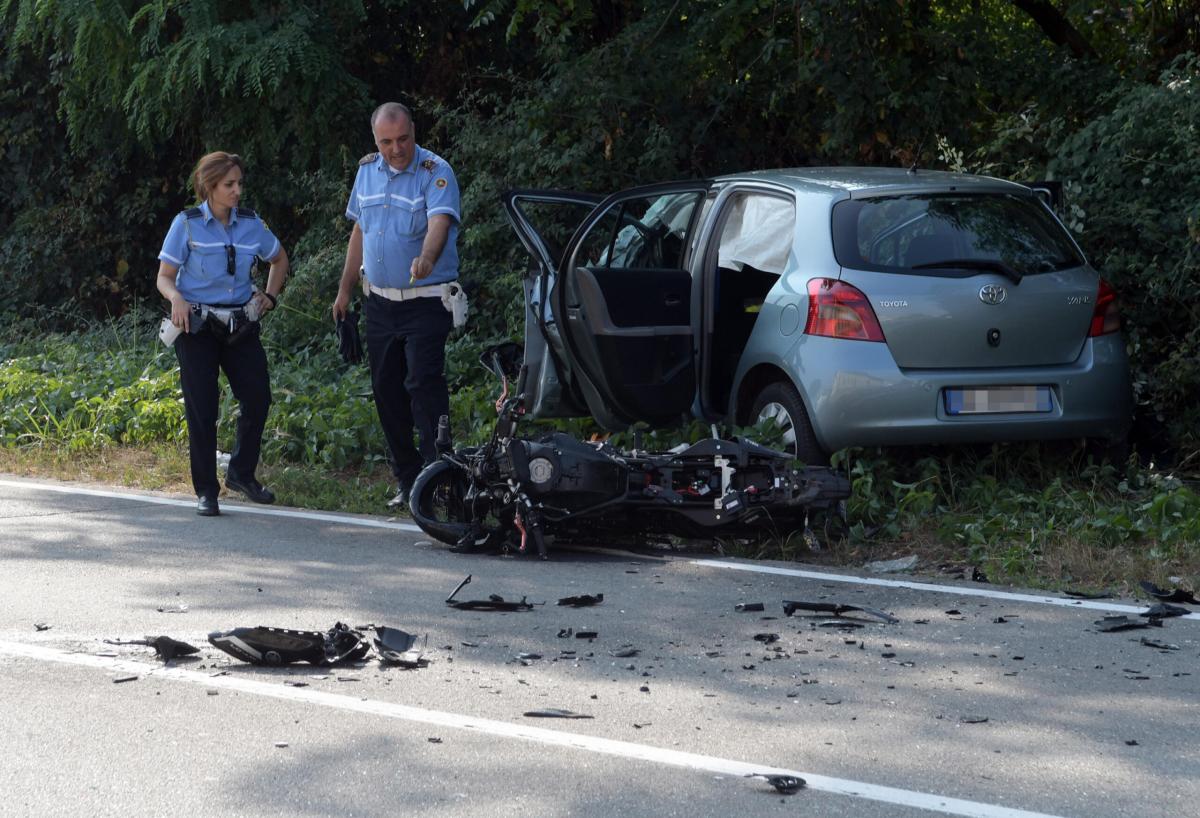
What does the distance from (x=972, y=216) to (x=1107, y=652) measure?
3180 millimetres

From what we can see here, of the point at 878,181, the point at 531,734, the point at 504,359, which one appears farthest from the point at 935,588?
the point at 504,359

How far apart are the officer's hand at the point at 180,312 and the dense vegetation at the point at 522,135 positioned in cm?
176

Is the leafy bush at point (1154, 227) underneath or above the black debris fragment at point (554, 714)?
above

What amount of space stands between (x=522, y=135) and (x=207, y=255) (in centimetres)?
477

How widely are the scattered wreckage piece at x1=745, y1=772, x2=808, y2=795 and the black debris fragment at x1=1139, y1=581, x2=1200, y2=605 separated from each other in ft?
9.15

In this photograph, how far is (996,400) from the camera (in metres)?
8.09

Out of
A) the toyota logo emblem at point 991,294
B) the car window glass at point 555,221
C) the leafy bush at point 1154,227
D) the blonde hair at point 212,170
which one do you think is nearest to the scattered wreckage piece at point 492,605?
the toyota logo emblem at point 991,294

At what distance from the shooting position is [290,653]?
5574mm

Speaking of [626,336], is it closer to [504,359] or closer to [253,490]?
[504,359]

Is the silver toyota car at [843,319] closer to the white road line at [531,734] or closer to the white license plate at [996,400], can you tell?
the white license plate at [996,400]

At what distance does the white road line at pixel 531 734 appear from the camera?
417cm

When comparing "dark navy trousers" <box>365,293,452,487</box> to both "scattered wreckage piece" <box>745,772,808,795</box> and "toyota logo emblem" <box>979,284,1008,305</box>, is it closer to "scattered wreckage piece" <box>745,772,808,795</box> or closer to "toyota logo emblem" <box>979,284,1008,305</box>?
"toyota logo emblem" <box>979,284,1008,305</box>

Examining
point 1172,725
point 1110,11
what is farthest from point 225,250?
point 1110,11

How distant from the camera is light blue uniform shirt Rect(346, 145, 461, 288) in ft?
28.9
